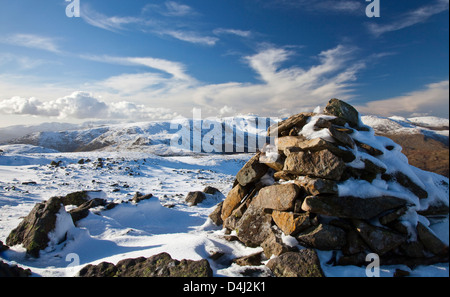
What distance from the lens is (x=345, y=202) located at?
782cm

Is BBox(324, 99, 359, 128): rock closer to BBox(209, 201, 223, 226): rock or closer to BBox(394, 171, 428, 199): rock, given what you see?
BBox(394, 171, 428, 199): rock

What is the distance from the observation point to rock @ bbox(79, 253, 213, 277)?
639cm

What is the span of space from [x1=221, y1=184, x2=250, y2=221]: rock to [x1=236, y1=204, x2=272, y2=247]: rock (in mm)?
1603

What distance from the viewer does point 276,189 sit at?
9.25 metres

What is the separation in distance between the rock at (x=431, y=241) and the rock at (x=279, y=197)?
3984 millimetres

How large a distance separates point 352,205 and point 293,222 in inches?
86.4

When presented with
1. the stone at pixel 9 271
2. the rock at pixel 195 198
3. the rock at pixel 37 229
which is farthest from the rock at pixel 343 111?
the rock at pixel 37 229

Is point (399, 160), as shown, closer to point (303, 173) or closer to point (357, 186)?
point (357, 186)

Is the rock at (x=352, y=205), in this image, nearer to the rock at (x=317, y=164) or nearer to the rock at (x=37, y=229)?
the rock at (x=317, y=164)

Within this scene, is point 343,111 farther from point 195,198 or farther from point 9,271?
point 195,198

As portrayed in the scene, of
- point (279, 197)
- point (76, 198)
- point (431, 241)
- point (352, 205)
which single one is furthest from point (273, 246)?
point (76, 198)
